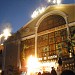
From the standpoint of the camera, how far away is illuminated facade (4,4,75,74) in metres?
21.1

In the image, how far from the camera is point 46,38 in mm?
23516

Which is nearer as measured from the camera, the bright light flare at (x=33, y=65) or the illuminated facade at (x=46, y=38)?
the illuminated facade at (x=46, y=38)

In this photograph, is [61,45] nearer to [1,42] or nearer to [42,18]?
[42,18]

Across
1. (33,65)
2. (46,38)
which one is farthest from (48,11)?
(33,65)

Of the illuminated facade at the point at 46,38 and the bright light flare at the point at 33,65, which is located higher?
the illuminated facade at the point at 46,38

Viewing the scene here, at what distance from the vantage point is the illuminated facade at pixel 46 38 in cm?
2108

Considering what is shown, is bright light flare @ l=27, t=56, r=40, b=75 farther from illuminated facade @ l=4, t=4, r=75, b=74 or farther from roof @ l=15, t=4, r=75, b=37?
roof @ l=15, t=4, r=75, b=37

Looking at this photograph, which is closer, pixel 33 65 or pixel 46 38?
pixel 33 65

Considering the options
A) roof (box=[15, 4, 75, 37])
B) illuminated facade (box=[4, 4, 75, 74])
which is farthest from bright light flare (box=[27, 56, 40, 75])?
roof (box=[15, 4, 75, 37])

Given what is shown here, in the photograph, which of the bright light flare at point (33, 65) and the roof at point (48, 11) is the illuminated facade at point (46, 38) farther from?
the bright light flare at point (33, 65)

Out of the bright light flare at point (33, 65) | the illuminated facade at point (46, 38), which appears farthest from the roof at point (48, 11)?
the bright light flare at point (33, 65)

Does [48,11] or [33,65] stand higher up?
[48,11]

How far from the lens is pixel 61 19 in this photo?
22.2 m

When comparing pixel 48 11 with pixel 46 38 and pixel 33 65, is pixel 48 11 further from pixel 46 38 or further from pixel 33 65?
pixel 33 65
